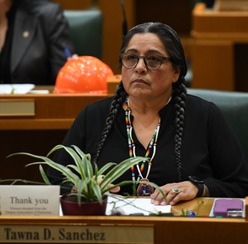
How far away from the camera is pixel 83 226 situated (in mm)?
2010

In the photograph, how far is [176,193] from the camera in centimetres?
249

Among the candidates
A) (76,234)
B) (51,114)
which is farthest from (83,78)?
(76,234)

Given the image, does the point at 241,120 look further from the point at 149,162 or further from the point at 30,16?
the point at 30,16

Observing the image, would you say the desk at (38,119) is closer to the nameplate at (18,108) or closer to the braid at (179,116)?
the nameplate at (18,108)

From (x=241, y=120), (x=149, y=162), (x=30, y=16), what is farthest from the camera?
(x=30, y=16)

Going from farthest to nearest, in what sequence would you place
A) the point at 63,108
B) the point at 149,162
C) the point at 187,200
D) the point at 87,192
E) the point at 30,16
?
the point at 30,16, the point at 63,108, the point at 149,162, the point at 187,200, the point at 87,192

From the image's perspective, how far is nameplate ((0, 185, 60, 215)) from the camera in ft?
6.85

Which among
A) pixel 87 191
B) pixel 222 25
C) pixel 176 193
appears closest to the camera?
pixel 87 191

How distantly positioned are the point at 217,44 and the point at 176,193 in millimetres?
2344

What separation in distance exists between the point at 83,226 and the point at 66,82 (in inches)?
61.1

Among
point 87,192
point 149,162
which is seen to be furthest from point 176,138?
point 87,192

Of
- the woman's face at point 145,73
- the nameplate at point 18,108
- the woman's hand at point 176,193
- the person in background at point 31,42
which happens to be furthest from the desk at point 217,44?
the woman's hand at point 176,193

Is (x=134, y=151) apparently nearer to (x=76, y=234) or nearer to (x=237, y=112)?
(x=237, y=112)

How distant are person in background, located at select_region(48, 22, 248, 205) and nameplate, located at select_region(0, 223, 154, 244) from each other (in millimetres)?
673
